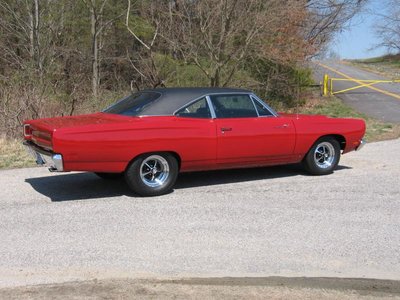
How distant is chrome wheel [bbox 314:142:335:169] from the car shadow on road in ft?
1.03

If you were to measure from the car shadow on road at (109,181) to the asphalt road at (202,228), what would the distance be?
0.09 ft

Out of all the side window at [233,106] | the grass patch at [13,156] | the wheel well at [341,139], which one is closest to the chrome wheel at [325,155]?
the wheel well at [341,139]

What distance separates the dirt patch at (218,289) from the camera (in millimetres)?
4121

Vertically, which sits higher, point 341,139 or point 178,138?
point 178,138

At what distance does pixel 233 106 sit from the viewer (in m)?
7.96

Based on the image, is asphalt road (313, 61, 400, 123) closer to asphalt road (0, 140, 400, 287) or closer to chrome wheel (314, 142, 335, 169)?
chrome wheel (314, 142, 335, 169)

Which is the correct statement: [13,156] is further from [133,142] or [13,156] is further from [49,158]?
[133,142]

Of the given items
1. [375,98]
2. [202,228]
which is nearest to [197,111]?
[202,228]

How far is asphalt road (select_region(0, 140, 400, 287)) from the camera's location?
186 inches

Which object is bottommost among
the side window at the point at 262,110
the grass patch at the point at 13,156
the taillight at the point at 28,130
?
the grass patch at the point at 13,156

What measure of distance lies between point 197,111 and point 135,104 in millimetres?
870

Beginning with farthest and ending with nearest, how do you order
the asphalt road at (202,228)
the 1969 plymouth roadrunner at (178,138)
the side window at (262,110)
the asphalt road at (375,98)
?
the asphalt road at (375,98) → the side window at (262,110) → the 1969 plymouth roadrunner at (178,138) → the asphalt road at (202,228)

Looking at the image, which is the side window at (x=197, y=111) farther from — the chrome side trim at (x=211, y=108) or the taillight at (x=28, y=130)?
the taillight at (x=28, y=130)

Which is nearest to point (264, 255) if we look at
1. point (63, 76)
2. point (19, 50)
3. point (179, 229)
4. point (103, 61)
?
point (179, 229)
